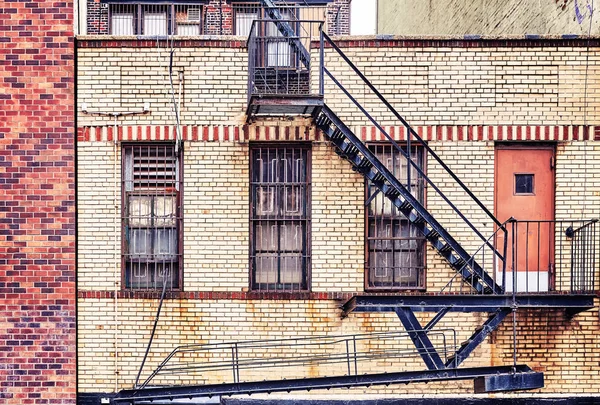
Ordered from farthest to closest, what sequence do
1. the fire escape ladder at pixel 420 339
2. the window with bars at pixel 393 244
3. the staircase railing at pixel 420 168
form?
the window with bars at pixel 393 244 → the staircase railing at pixel 420 168 → the fire escape ladder at pixel 420 339

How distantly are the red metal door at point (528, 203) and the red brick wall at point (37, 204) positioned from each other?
6.30 metres

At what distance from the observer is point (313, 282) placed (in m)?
12.0

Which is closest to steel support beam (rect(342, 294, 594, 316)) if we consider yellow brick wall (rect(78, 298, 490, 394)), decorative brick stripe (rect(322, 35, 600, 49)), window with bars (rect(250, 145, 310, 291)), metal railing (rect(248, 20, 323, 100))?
yellow brick wall (rect(78, 298, 490, 394))

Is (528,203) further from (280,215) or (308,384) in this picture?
(308,384)

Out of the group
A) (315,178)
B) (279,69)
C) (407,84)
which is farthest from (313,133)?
(407,84)

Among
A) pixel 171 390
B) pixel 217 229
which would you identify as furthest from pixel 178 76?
pixel 171 390

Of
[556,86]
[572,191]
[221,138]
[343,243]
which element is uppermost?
[556,86]

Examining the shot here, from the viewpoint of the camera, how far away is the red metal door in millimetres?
12164

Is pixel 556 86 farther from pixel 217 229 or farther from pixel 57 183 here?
pixel 57 183

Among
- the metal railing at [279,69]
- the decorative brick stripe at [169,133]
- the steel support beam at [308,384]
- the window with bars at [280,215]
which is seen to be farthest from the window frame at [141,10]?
the steel support beam at [308,384]

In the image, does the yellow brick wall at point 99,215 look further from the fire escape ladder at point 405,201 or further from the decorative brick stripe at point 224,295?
the fire escape ladder at point 405,201

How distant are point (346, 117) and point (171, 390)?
459 centimetres

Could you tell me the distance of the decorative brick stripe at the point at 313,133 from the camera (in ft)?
39.4

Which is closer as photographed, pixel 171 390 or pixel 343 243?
pixel 171 390
